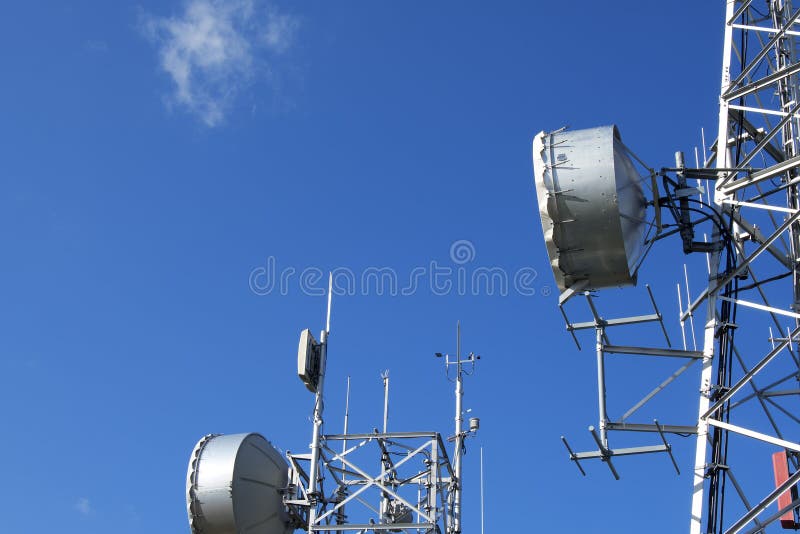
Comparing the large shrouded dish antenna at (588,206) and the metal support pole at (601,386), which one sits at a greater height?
the large shrouded dish antenna at (588,206)

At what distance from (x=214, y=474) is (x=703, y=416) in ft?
47.4

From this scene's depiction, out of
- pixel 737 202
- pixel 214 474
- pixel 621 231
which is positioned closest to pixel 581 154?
pixel 621 231

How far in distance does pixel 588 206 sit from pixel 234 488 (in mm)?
13657

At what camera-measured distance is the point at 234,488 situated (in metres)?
28.2

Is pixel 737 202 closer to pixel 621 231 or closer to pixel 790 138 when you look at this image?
pixel 621 231

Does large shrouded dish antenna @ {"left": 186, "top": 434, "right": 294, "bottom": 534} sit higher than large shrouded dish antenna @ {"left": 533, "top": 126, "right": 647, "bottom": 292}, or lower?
lower

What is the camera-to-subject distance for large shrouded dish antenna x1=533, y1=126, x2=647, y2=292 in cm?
1984

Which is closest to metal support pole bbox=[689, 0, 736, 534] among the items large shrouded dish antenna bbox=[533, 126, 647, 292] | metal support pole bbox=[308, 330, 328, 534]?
large shrouded dish antenna bbox=[533, 126, 647, 292]

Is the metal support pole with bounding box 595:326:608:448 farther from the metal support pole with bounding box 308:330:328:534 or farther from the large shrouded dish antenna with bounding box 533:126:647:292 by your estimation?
the metal support pole with bounding box 308:330:328:534

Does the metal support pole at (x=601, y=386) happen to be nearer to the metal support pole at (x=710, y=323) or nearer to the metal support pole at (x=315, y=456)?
the metal support pole at (x=710, y=323)

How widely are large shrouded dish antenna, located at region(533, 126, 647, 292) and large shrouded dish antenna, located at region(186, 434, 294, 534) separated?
12046 mm

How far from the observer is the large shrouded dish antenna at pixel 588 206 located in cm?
1984

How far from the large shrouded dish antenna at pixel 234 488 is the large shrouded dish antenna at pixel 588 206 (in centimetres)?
1205

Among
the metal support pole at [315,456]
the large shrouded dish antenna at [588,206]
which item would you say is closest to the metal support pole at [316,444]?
the metal support pole at [315,456]
